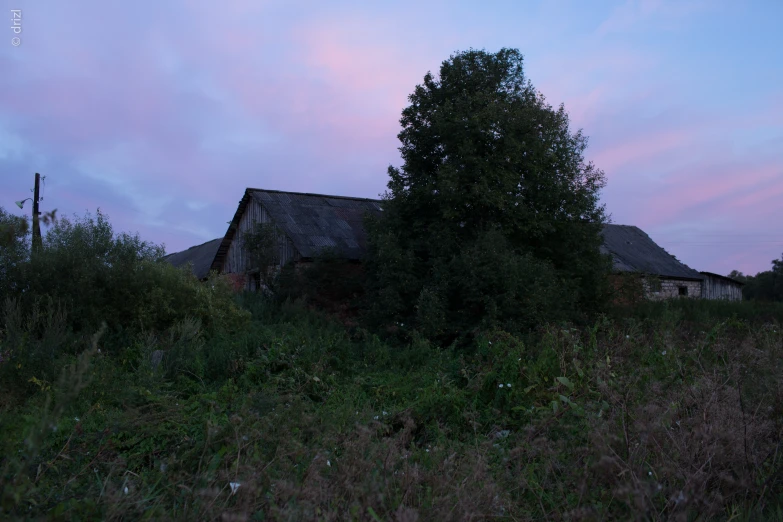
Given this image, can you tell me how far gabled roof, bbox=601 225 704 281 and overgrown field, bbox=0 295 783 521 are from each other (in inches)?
643

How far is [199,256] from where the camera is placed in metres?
31.5

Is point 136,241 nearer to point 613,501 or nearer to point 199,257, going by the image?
point 613,501

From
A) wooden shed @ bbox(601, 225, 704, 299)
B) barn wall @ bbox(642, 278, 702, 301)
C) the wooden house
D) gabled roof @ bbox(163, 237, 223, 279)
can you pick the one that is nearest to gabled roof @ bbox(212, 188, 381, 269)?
the wooden house

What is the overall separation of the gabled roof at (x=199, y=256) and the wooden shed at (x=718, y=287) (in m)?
23.0

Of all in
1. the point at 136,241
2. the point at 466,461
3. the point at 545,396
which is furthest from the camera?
the point at 136,241

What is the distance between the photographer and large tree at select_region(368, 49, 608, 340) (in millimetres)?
13133

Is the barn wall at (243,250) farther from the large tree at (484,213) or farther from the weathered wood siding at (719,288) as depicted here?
the weathered wood siding at (719,288)

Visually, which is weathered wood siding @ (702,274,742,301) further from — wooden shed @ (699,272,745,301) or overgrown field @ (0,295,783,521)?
overgrown field @ (0,295,783,521)

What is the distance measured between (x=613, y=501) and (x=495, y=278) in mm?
9196

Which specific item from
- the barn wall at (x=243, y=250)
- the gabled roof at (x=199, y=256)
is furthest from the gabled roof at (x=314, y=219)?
the gabled roof at (x=199, y=256)

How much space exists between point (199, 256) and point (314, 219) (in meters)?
14.2

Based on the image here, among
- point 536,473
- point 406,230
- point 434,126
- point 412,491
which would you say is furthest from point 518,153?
point 412,491

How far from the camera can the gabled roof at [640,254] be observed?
25.5 metres

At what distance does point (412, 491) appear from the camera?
11.3ft
